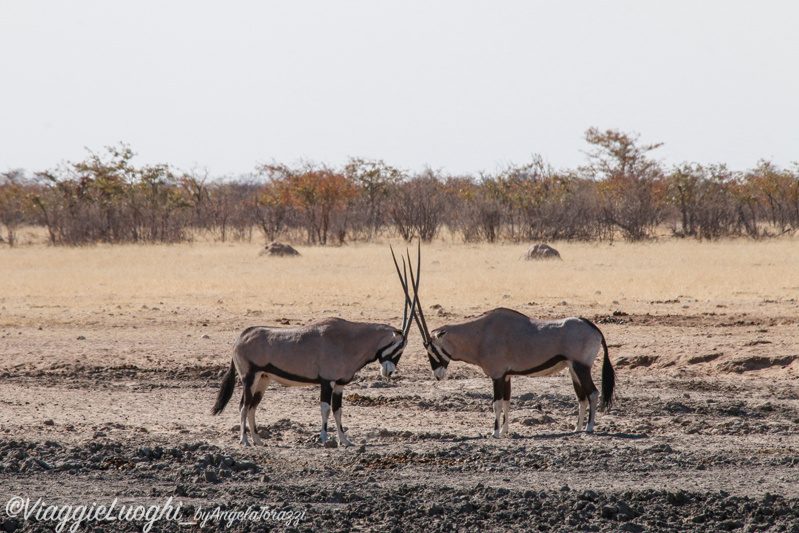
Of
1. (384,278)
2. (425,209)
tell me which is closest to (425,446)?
(384,278)

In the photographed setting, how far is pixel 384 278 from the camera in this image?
2044 centimetres

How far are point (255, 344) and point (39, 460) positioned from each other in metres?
1.83

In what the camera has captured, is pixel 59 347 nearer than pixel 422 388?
No

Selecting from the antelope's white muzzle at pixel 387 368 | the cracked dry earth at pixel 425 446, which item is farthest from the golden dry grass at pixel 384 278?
the antelope's white muzzle at pixel 387 368

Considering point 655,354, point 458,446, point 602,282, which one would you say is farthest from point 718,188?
point 458,446

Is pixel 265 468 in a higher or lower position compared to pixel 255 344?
lower

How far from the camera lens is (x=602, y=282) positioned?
1858 cm

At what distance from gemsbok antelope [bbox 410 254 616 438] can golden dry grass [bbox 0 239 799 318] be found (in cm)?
705

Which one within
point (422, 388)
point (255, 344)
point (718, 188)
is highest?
point (718, 188)

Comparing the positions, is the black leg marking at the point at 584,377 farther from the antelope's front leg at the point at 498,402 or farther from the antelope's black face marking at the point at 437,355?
the antelope's black face marking at the point at 437,355

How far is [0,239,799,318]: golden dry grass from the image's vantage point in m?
16.1

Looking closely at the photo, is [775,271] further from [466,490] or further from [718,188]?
[718,188]

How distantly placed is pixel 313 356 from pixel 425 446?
1.17 m

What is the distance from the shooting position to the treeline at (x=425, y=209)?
1468 inches
